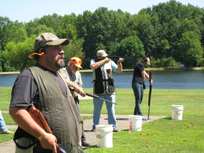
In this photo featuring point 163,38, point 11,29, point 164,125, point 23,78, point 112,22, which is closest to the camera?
point 23,78

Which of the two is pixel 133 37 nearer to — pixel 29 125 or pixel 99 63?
pixel 99 63

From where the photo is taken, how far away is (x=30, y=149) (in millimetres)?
3209

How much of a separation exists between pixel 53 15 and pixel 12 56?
9292 cm

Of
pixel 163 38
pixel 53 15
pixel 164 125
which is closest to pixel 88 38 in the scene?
pixel 163 38

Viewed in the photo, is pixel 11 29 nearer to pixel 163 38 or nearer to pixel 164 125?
pixel 163 38

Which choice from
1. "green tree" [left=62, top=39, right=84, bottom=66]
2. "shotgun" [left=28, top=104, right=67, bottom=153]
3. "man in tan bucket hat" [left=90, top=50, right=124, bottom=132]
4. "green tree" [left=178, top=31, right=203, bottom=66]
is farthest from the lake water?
"green tree" [left=62, top=39, right=84, bottom=66]

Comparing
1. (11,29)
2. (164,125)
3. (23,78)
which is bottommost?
(164,125)

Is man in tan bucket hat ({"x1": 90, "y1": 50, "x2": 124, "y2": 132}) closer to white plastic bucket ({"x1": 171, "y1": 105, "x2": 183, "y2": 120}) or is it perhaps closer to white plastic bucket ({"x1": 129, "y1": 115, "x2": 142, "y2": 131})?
white plastic bucket ({"x1": 129, "y1": 115, "x2": 142, "y2": 131})

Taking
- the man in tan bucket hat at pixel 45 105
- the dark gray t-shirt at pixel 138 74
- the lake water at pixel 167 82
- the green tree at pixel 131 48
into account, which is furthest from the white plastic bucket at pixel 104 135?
the green tree at pixel 131 48

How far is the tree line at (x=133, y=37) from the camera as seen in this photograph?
9281cm

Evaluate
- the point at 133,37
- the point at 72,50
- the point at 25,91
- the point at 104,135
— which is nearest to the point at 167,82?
the point at 104,135

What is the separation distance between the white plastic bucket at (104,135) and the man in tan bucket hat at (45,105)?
3041 millimetres

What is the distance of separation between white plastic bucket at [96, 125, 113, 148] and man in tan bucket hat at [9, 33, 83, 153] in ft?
9.98

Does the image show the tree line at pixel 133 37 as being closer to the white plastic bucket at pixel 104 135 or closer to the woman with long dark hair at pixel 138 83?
the woman with long dark hair at pixel 138 83
